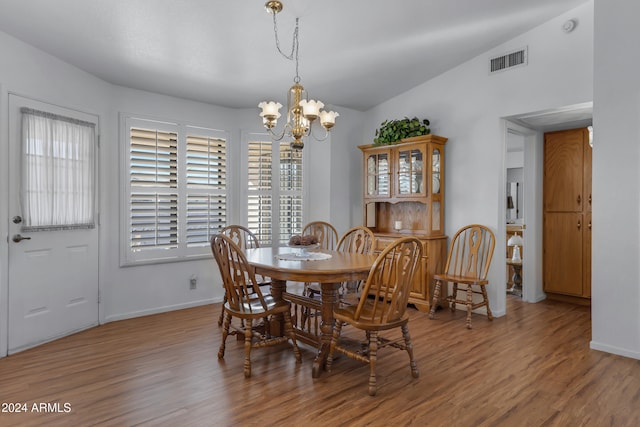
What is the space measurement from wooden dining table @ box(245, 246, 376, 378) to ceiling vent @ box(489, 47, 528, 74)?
263 centimetres

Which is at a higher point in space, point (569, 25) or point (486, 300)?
point (569, 25)

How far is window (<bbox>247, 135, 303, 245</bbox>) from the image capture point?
5.04 metres

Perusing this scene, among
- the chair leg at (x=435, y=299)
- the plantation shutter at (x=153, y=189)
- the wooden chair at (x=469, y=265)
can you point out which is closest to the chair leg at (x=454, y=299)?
the wooden chair at (x=469, y=265)

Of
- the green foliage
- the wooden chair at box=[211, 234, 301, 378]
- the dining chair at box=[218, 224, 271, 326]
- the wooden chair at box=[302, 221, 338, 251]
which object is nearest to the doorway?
the green foliage

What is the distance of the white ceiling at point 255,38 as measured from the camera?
9.43 feet

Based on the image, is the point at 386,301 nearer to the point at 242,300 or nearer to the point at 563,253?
the point at 242,300

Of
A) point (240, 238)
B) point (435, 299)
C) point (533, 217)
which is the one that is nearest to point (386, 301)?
point (435, 299)

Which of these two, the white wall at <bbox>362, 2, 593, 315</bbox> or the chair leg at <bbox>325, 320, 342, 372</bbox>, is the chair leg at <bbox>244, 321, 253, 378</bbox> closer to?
the chair leg at <bbox>325, 320, 342, 372</bbox>

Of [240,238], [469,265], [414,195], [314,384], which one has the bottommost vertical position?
[314,384]

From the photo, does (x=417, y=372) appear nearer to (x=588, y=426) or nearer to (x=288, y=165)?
(x=588, y=426)

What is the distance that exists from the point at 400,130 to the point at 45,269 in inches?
155

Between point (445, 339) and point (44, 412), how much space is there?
2.97 meters

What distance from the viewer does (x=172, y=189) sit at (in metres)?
4.48

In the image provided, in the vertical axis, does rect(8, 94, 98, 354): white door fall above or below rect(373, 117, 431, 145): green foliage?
below
